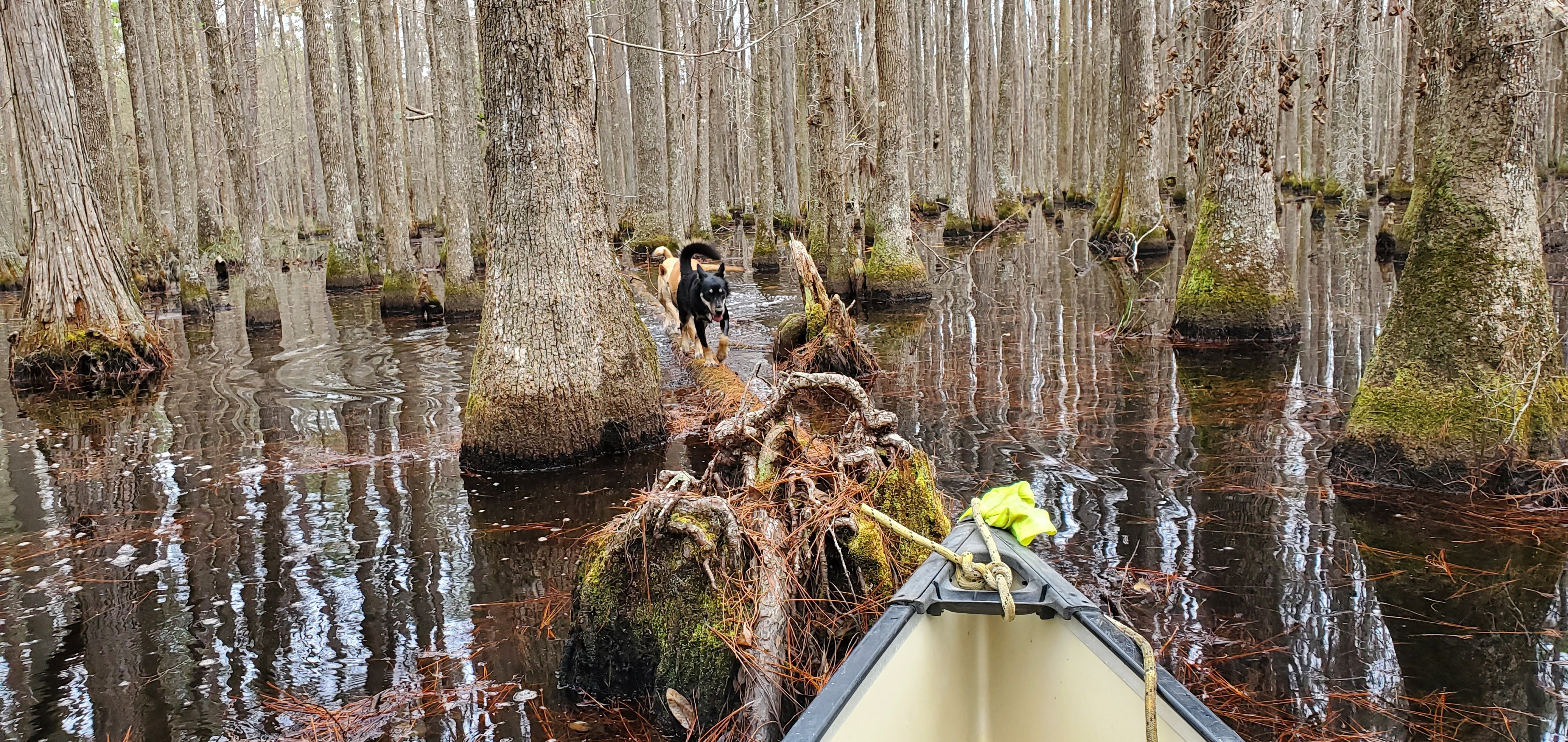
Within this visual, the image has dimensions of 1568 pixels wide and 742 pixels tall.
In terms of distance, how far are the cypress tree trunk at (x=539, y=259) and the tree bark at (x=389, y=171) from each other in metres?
9.66

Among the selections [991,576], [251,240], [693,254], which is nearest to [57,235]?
[251,240]

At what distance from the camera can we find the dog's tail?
30.9 feet

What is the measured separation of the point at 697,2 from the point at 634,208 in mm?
8108

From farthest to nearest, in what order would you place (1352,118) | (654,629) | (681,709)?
1. (1352,118)
2. (654,629)
3. (681,709)

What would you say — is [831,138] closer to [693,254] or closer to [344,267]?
[693,254]

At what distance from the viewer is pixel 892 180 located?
47.5ft

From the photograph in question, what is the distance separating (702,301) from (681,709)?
642 centimetres

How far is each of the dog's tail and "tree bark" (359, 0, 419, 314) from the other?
24.4ft

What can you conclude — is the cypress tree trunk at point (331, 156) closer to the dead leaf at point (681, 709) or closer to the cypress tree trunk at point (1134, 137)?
the cypress tree trunk at point (1134, 137)

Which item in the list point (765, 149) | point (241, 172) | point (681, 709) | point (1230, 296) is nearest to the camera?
point (681, 709)

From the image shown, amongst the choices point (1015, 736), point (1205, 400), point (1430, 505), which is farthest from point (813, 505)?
point (1205, 400)

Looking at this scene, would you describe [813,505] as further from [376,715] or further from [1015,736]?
[376,715]

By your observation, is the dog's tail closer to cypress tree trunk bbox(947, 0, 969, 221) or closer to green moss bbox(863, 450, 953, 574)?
green moss bbox(863, 450, 953, 574)

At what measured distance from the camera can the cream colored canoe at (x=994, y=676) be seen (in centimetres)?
230
